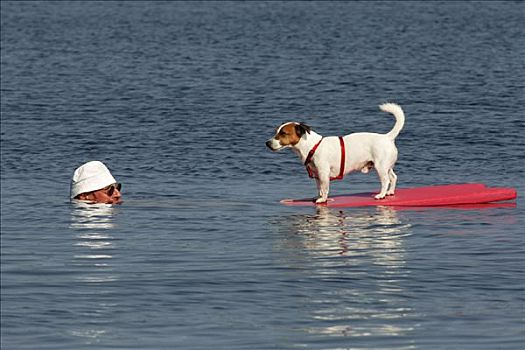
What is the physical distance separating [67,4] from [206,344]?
90417 mm

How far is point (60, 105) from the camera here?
39.7 meters

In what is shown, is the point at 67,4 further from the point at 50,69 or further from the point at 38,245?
the point at 38,245

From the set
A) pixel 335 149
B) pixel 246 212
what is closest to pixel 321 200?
pixel 335 149

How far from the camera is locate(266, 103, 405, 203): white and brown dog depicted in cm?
2328

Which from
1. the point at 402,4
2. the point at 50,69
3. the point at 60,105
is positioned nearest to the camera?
the point at 60,105

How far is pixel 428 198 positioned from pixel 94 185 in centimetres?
500

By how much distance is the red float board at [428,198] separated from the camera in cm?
2331

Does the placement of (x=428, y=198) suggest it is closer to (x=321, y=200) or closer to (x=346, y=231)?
(x=321, y=200)

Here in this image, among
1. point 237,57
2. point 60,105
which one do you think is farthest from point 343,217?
point 237,57

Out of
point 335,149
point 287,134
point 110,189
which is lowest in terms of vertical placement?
point 110,189

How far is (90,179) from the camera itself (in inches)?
934

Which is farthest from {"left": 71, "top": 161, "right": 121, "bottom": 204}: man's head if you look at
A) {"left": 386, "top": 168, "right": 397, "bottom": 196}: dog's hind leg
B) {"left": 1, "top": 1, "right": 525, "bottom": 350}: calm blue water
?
{"left": 386, "top": 168, "right": 397, "bottom": 196}: dog's hind leg

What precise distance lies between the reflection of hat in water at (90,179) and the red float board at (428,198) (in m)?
2.73

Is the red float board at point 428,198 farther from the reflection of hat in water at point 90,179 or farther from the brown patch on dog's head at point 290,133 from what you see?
the reflection of hat in water at point 90,179
